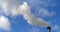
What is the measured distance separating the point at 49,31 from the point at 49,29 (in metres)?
0.76

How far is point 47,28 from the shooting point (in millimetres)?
56031

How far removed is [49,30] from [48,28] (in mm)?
714

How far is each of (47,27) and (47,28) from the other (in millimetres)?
368

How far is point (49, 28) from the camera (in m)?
55.8

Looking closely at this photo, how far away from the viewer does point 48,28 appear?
55781 millimetres

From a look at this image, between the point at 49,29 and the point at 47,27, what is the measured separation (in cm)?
85

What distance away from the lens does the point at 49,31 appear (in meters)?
55.2

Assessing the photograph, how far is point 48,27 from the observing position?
55625 mm

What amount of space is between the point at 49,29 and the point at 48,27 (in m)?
0.69

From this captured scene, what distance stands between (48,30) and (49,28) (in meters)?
0.71

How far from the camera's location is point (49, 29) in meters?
55.7

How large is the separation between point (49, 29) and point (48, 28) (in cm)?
43

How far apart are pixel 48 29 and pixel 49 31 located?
85cm
